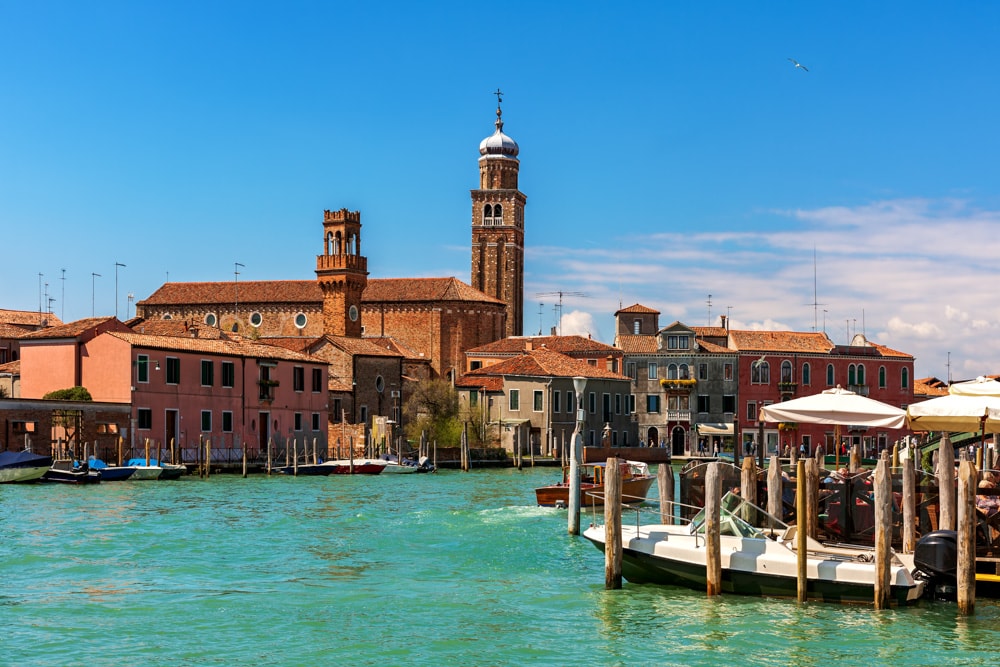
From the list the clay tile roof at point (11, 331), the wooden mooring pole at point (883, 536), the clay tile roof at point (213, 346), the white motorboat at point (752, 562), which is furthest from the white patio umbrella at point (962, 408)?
the clay tile roof at point (11, 331)

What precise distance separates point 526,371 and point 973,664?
4706cm

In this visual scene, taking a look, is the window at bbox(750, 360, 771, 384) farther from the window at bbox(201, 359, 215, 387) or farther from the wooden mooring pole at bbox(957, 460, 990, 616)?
the wooden mooring pole at bbox(957, 460, 990, 616)

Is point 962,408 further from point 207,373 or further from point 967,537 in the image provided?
point 207,373

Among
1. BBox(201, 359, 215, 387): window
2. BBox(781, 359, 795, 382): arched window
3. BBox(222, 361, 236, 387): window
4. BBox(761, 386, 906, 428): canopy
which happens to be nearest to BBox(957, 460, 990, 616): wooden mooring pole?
BBox(761, 386, 906, 428): canopy

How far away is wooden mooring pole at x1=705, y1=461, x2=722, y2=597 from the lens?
14891 mm

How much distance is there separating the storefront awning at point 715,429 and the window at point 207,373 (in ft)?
92.0

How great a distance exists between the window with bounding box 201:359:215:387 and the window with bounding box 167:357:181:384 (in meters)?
1.29

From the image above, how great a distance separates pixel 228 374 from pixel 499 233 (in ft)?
140

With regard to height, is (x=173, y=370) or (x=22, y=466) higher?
(x=173, y=370)

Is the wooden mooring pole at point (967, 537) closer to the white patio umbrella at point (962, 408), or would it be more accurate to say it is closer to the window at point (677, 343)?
the white patio umbrella at point (962, 408)

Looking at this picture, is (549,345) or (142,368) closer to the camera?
(142,368)

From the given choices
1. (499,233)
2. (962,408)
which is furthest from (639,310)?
(962,408)

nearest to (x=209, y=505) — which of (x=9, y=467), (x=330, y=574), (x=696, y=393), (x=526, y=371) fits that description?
(x=9, y=467)

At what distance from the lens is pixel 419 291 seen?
245 ft
